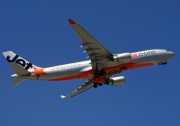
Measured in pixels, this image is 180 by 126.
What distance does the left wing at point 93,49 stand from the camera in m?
64.4

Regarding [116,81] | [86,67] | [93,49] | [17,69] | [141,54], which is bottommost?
[116,81]

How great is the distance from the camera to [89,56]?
71812mm

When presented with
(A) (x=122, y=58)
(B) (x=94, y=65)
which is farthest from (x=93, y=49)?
(A) (x=122, y=58)

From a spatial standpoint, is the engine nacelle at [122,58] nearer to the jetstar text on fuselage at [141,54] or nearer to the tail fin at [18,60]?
the jetstar text on fuselage at [141,54]

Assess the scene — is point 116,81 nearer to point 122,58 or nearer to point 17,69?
point 122,58

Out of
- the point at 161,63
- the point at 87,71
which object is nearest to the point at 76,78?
the point at 87,71

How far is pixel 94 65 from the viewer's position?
73500mm

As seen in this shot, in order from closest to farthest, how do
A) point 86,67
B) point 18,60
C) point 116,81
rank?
point 86,67 → point 18,60 → point 116,81

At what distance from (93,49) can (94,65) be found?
4.33 meters

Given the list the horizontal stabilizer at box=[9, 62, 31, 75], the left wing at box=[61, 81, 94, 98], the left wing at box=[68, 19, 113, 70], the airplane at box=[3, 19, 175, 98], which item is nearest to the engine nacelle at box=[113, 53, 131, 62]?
the airplane at box=[3, 19, 175, 98]

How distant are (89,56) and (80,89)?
1186 centimetres

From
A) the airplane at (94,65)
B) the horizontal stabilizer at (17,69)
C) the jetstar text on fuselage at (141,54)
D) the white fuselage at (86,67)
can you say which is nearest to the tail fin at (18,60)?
the airplane at (94,65)

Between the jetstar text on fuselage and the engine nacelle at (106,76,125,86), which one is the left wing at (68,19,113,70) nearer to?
the jetstar text on fuselage

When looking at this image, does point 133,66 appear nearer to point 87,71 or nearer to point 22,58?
point 87,71
